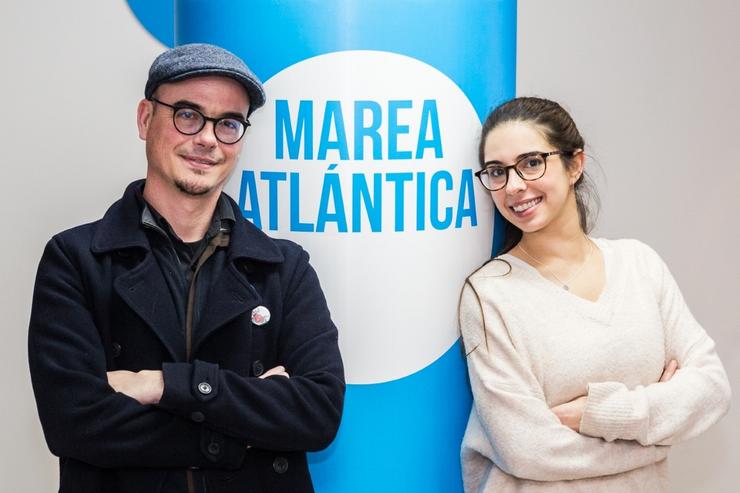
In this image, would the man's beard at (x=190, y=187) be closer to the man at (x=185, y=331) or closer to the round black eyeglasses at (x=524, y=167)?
the man at (x=185, y=331)

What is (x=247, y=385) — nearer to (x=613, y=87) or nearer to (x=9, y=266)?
(x=9, y=266)

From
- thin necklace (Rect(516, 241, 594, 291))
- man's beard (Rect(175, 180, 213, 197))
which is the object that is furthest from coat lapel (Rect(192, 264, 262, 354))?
thin necklace (Rect(516, 241, 594, 291))

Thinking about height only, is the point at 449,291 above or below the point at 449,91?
below

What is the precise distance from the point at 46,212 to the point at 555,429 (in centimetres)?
160

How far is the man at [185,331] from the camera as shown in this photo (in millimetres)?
1672

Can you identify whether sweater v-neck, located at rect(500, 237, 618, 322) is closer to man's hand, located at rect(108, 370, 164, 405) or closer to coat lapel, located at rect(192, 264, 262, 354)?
coat lapel, located at rect(192, 264, 262, 354)

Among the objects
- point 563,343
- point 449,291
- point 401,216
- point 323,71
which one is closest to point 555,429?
point 563,343

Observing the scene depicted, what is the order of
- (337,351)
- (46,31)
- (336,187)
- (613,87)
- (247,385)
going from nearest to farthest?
1. (247,385)
2. (337,351)
3. (336,187)
4. (46,31)
5. (613,87)

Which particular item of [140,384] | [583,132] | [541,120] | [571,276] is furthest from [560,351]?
[583,132]

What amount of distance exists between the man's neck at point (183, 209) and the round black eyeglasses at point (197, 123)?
0.33 feet

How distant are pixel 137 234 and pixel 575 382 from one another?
0.85m

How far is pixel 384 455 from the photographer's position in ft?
6.77

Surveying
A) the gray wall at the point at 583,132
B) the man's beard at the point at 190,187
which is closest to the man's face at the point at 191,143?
the man's beard at the point at 190,187

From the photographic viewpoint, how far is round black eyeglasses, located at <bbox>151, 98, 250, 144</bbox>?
1.81m
